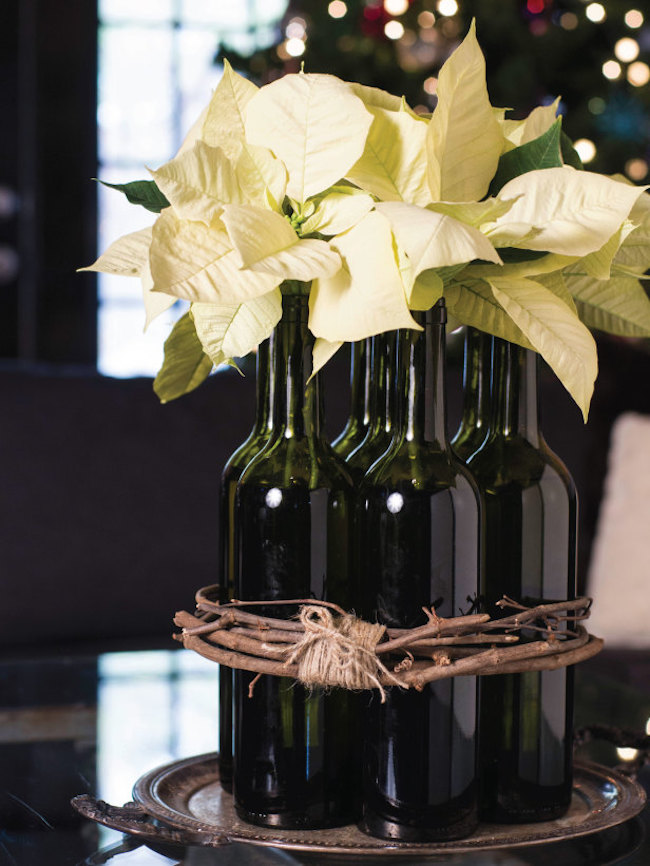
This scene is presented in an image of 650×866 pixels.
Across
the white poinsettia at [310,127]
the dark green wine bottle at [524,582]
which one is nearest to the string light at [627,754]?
the dark green wine bottle at [524,582]

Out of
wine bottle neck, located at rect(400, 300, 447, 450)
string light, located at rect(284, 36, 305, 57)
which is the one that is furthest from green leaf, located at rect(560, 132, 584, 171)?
string light, located at rect(284, 36, 305, 57)

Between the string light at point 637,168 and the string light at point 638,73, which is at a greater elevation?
the string light at point 638,73

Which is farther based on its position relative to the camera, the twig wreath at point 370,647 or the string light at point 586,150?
the string light at point 586,150

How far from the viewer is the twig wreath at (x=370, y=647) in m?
0.52

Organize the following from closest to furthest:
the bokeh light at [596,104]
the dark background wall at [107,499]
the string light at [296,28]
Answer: the dark background wall at [107,499] < the bokeh light at [596,104] < the string light at [296,28]

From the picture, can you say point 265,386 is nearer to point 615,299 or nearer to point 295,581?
point 295,581

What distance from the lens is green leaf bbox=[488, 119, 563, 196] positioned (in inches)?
21.6

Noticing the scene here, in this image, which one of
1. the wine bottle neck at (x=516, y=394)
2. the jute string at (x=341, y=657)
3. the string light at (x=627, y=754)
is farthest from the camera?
the string light at (x=627, y=754)

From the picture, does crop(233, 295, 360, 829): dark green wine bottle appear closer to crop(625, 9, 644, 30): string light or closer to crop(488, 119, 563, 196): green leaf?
crop(488, 119, 563, 196): green leaf

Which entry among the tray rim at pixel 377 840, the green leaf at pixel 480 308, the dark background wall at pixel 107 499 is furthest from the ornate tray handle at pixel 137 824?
the dark background wall at pixel 107 499

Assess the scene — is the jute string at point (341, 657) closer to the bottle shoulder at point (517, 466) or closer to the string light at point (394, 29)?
the bottle shoulder at point (517, 466)

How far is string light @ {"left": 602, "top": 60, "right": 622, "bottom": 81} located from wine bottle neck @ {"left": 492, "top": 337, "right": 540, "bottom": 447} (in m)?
2.13

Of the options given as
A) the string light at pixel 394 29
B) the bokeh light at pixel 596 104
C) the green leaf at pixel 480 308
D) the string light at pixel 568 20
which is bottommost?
the green leaf at pixel 480 308

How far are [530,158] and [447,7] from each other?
2075 millimetres
